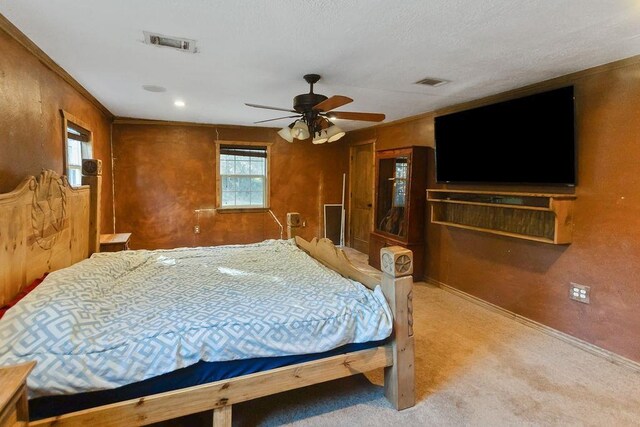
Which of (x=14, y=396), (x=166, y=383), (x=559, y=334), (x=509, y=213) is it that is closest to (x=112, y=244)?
(x=166, y=383)

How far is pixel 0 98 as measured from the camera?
1.97m

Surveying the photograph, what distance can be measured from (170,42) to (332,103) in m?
1.18

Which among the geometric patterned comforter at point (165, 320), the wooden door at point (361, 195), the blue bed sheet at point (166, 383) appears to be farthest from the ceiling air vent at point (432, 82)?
the wooden door at point (361, 195)

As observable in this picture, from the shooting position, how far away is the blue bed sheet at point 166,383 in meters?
1.47

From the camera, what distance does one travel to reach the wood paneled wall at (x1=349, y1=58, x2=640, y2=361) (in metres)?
2.47

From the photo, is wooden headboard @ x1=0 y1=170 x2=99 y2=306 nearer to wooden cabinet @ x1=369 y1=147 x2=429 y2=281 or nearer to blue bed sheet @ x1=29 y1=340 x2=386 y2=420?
blue bed sheet @ x1=29 y1=340 x2=386 y2=420

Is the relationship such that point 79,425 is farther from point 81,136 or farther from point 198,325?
point 81,136

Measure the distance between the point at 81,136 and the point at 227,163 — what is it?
224cm

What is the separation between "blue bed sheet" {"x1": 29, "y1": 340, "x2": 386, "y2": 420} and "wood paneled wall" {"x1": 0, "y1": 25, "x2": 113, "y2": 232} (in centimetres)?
133

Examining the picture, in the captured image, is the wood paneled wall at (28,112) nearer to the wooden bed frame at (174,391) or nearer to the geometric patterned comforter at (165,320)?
the wooden bed frame at (174,391)

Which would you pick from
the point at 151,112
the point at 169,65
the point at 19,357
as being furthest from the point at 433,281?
the point at 151,112

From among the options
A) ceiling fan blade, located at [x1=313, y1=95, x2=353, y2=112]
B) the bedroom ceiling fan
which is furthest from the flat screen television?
ceiling fan blade, located at [x1=313, y1=95, x2=353, y2=112]

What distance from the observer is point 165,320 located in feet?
5.59

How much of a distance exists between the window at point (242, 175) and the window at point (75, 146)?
1.97 metres
